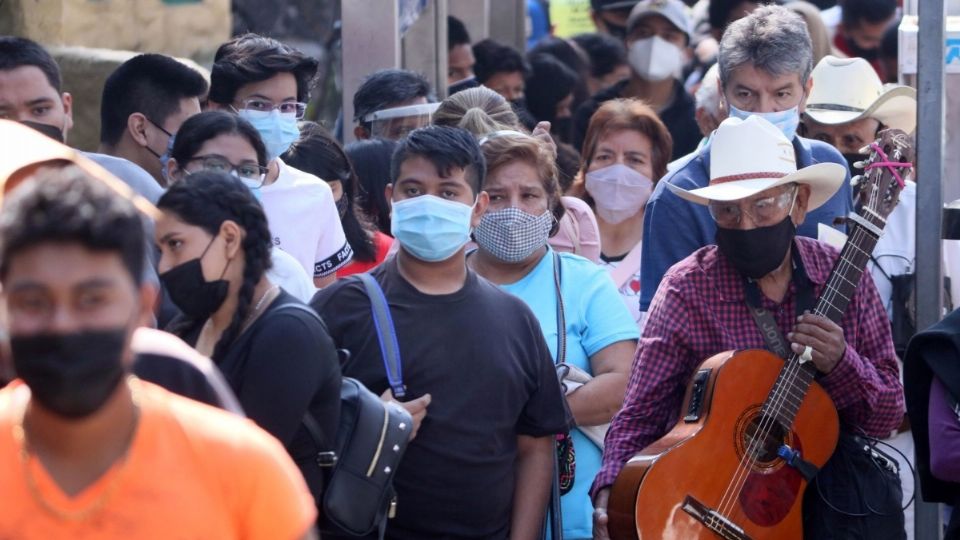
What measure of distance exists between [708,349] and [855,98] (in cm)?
282

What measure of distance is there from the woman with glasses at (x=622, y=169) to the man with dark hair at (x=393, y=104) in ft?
2.42

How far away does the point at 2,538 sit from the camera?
7.00ft

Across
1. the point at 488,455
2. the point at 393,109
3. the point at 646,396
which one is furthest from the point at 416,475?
the point at 393,109

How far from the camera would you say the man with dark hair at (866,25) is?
10.0 m

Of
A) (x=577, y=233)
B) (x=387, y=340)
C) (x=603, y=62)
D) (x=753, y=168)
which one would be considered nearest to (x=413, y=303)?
(x=387, y=340)

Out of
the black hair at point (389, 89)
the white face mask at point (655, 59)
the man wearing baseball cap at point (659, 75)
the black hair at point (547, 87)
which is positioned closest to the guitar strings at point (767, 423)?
the black hair at point (389, 89)

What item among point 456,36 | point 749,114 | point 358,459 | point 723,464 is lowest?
point 723,464

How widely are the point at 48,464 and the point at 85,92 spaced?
5111 mm

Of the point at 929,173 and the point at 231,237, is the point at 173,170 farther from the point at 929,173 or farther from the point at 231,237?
the point at 929,173

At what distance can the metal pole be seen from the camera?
4.62 meters

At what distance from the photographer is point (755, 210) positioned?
4.29 m

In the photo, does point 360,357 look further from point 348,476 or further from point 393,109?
point 393,109

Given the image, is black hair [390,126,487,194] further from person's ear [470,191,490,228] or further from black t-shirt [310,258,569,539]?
black t-shirt [310,258,569,539]

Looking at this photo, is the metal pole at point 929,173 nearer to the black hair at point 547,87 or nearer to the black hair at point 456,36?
the black hair at point 456,36
